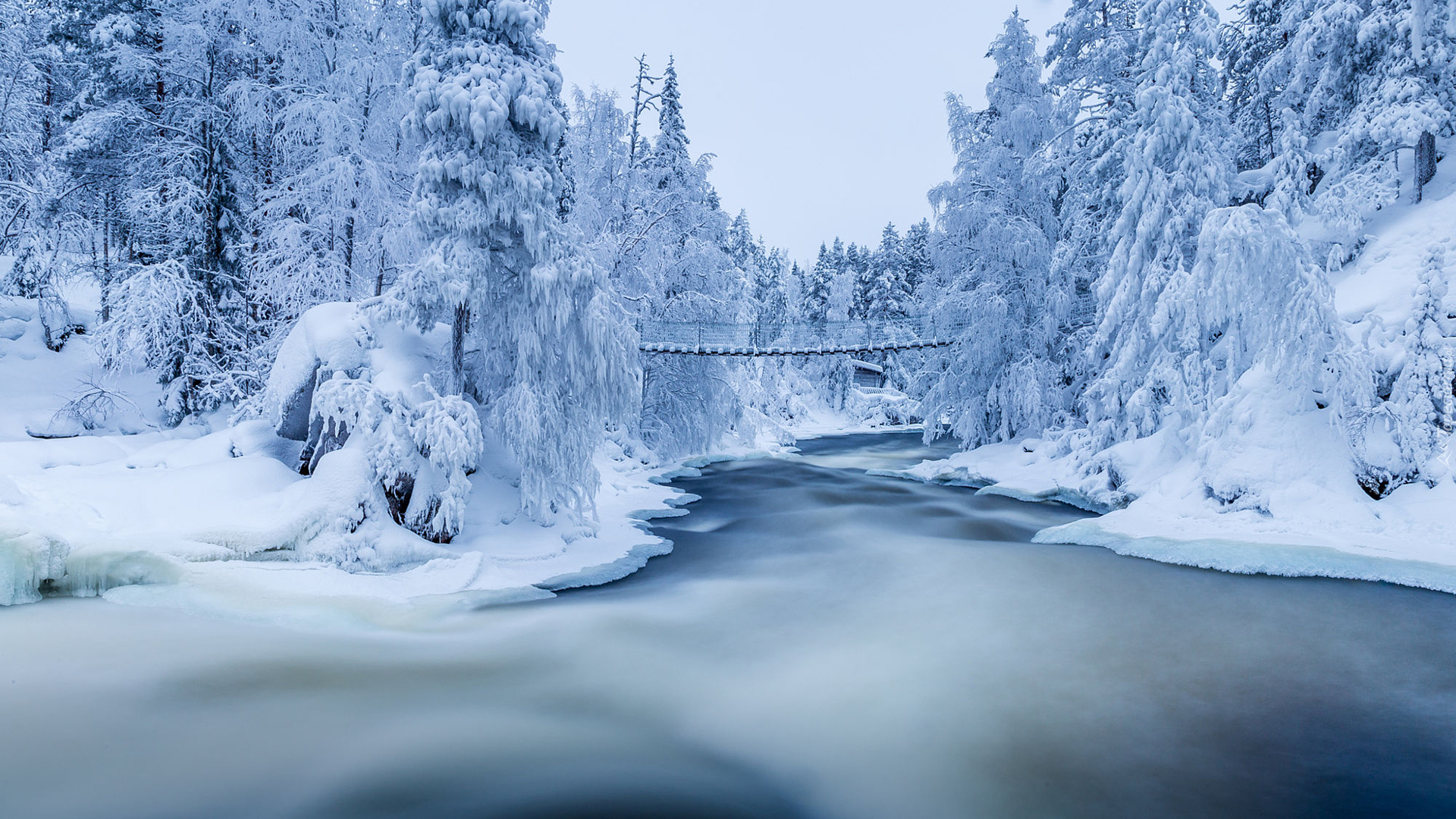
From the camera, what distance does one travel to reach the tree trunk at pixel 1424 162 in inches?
611

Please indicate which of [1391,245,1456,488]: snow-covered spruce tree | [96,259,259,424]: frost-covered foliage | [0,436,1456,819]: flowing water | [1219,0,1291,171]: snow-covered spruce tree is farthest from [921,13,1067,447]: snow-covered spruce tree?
[96,259,259,424]: frost-covered foliage

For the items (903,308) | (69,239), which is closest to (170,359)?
(69,239)

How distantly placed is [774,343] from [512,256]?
1419 cm

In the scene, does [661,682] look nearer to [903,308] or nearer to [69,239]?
[69,239]

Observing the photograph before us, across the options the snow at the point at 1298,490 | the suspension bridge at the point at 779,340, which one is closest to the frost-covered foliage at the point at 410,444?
the snow at the point at 1298,490

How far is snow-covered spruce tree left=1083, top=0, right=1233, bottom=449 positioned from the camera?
16.8m

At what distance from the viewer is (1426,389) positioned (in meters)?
11.5

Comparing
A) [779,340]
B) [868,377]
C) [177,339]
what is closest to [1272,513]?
[779,340]

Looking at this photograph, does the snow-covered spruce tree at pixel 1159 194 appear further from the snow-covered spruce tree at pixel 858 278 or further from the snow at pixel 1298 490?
the snow-covered spruce tree at pixel 858 278

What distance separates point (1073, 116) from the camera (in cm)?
2200

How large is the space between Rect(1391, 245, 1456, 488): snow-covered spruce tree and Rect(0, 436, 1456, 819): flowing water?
3163mm

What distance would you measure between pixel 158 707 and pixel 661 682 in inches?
168

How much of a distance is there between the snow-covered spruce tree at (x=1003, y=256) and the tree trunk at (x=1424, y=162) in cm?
785

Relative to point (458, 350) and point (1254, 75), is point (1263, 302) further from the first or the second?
point (1254, 75)
